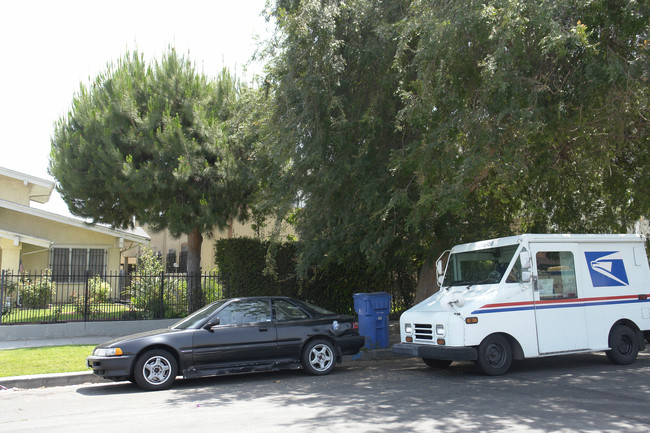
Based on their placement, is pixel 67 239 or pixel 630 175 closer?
pixel 630 175

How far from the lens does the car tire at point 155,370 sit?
28.4 feet

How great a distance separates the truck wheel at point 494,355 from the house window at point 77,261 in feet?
57.8

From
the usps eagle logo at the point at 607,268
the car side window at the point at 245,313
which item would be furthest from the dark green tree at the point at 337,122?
the usps eagle logo at the point at 607,268

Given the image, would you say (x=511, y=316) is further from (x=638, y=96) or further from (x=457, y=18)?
(x=457, y=18)

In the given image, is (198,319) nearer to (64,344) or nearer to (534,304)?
(64,344)

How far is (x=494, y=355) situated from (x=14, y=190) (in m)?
22.0

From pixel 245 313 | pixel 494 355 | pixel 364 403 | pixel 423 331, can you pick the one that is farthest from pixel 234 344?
pixel 494 355

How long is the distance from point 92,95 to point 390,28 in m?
9.77

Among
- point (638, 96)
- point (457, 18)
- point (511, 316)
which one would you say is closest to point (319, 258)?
point (511, 316)

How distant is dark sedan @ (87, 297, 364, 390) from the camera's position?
8.70 metres

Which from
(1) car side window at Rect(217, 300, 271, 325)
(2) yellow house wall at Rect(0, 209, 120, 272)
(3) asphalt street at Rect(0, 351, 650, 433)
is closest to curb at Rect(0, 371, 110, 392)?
(3) asphalt street at Rect(0, 351, 650, 433)

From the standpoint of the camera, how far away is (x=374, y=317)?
12.0 m

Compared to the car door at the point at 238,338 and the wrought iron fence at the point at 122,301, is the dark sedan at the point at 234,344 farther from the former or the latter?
the wrought iron fence at the point at 122,301

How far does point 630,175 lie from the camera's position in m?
13.2
